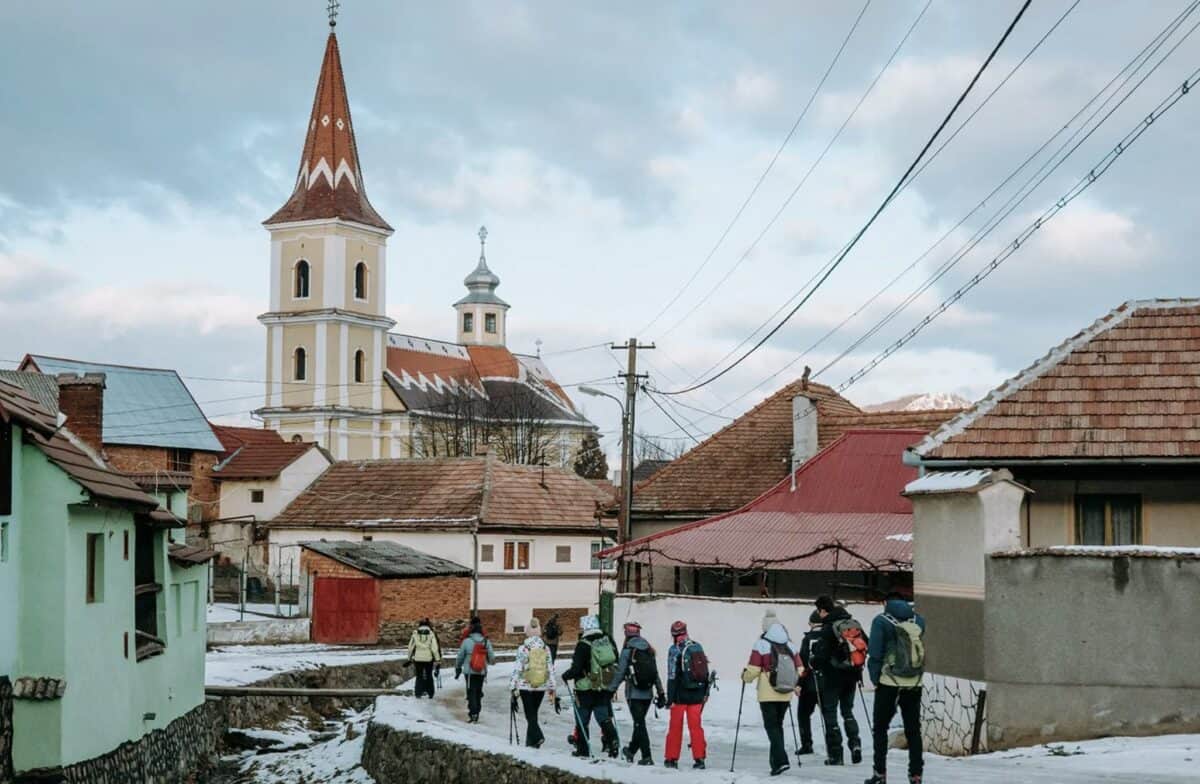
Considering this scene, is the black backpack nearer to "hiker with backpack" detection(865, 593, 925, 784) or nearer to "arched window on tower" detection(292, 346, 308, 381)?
"hiker with backpack" detection(865, 593, 925, 784)

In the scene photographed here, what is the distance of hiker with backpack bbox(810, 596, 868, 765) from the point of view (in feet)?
57.6

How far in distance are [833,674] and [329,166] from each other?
10354 cm

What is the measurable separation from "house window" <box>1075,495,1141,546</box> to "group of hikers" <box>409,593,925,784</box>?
3795 millimetres

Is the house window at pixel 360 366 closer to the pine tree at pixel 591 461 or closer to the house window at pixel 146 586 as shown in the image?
the pine tree at pixel 591 461

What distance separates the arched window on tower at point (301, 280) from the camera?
11731 cm

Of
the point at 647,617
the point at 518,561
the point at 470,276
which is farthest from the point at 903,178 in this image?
the point at 470,276

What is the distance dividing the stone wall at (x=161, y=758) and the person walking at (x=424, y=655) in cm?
397

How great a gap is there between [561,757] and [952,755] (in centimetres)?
468

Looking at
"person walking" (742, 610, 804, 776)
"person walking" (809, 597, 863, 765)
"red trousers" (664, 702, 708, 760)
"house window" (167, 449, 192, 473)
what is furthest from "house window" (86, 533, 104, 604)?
"house window" (167, 449, 192, 473)

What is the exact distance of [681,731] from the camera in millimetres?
17125

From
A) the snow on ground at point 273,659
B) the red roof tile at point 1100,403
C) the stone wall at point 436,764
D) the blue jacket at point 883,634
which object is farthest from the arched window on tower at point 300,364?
the blue jacket at point 883,634

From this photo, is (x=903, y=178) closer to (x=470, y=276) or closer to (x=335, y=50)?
(x=335, y=50)

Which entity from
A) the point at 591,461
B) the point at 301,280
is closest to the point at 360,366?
the point at 301,280

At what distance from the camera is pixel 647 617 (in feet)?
102
